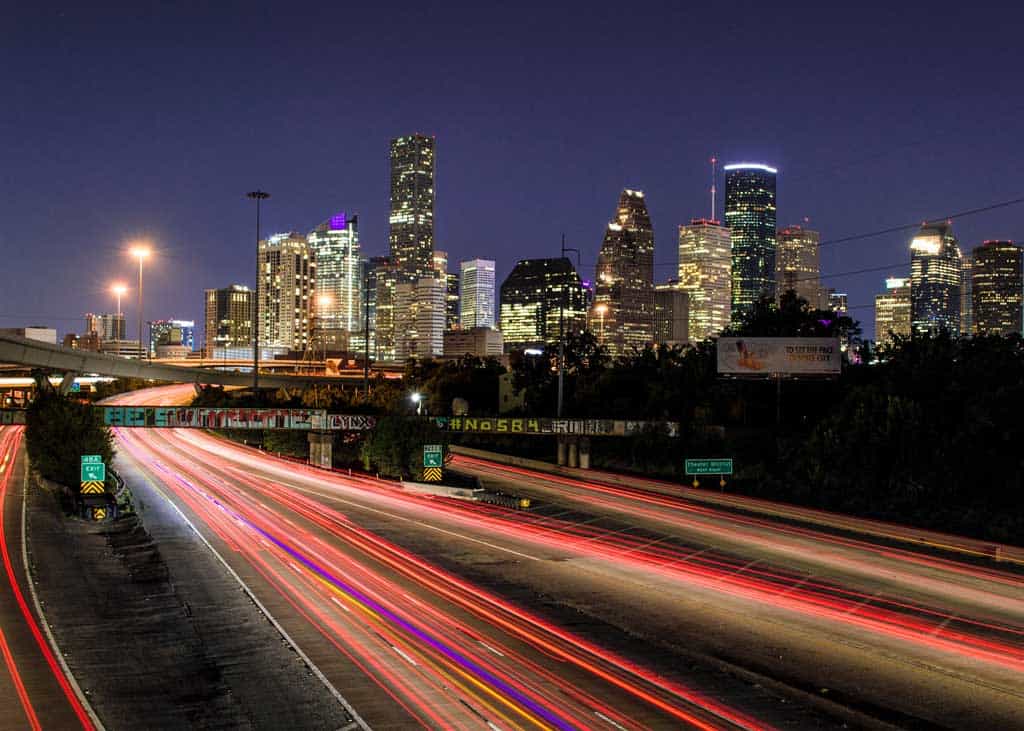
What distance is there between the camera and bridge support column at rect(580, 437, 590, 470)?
224ft

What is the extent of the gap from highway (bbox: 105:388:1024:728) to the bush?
6176 mm

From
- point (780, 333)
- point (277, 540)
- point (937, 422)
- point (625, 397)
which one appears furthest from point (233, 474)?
point (780, 333)

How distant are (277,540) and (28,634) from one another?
47.4ft

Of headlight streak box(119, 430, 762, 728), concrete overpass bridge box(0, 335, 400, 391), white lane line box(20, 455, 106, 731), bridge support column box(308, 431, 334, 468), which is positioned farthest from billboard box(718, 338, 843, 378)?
concrete overpass bridge box(0, 335, 400, 391)

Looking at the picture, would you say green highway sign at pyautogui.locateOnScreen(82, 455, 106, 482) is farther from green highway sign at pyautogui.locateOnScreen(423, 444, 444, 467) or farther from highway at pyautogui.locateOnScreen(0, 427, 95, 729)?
green highway sign at pyautogui.locateOnScreen(423, 444, 444, 467)

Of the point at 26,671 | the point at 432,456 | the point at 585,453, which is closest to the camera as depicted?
the point at 26,671

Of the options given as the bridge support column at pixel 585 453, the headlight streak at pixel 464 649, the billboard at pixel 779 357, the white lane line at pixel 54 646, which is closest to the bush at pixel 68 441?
the headlight streak at pixel 464 649

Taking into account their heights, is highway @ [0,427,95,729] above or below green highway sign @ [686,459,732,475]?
below

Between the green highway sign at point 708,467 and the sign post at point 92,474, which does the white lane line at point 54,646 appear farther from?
the green highway sign at point 708,467

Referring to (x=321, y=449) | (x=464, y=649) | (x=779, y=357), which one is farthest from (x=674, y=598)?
(x=321, y=449)

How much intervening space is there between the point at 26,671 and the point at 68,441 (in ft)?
117

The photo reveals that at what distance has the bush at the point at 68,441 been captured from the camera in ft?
172

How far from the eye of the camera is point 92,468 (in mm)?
45656

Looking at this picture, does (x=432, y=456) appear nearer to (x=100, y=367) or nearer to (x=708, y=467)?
(x=708, y=467)
